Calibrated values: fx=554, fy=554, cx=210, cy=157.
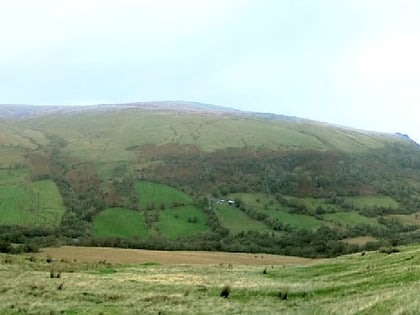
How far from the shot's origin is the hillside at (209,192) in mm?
94562

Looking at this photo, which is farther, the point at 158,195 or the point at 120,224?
the point at 158,195

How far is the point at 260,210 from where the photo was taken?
11550 centimetres

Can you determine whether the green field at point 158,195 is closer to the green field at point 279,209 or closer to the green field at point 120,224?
the green field at point 120,224

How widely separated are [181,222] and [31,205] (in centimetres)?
2851

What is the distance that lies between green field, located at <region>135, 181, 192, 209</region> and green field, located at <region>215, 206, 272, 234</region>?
8.52 metres

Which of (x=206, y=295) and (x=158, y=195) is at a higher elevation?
(x=206, y=295)

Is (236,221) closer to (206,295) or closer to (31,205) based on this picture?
(31,205)

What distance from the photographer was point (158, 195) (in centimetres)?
11850

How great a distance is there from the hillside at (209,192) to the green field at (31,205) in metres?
0.20

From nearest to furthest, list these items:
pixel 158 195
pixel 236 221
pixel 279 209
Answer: pixel 236 221
pixel 158 195
pixel 279 209

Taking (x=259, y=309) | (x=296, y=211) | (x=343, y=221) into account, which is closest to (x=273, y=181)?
(x=296, y=211)

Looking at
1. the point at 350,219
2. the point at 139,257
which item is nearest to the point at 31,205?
the point at 139,257

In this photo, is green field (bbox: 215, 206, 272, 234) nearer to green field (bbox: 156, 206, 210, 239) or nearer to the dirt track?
green field (bbox: 156, 206, 210, 239)

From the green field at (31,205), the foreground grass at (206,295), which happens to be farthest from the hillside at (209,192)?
the foreground grass at (206,295)
